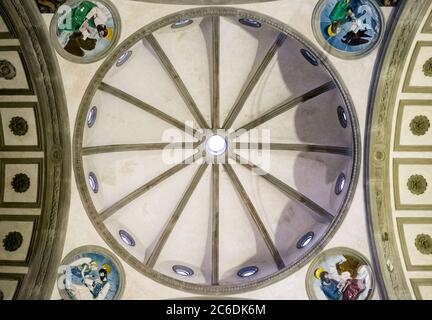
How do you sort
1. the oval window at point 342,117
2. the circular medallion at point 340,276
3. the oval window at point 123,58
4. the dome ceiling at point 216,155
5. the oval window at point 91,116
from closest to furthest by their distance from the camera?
the circular medallion at point 340,276, the oval window at point 123,58, the oval window at point 342,117, the oval window at point 91,116, the dome ceiling at point 216,155

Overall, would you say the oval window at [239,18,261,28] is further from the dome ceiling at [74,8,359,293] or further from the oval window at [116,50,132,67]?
the oval window at [116,50,132,67]

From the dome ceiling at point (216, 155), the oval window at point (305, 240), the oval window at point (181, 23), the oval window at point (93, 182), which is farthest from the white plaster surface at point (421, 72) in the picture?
the oval window at point (93, 182)

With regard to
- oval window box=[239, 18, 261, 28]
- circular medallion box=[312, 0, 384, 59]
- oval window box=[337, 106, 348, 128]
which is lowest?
oval window box=[337, 106, 348, 128]

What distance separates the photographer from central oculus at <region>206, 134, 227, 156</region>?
1819cm

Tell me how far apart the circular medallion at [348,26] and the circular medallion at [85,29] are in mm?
5586

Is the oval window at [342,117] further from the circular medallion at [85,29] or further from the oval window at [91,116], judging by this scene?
the oval window at [91,116]

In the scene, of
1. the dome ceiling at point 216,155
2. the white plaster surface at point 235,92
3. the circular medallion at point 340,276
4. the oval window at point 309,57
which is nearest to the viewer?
the white plaster surface at point 235,92

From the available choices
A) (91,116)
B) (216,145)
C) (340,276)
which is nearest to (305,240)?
(340,276)

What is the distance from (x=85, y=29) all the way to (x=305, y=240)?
30.1ft

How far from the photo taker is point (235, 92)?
1794 cm

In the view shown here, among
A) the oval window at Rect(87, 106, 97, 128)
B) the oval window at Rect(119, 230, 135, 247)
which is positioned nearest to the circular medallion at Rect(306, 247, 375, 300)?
the oval window at Rect(119, 230, 135, 247)

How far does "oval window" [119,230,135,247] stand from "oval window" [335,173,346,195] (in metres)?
6.73

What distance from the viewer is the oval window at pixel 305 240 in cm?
1587

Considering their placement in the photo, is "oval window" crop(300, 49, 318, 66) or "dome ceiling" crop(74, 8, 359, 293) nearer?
"oval window" crop(300, 49, 318, 66)
